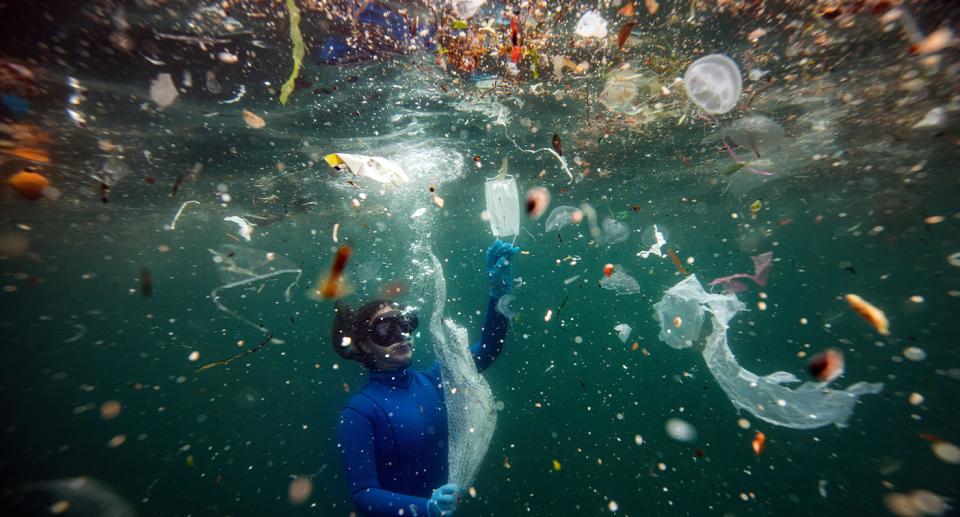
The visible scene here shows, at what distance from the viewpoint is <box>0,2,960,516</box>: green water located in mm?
5457

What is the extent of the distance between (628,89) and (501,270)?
14.1 ft

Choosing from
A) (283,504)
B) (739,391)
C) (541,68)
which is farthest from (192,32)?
(283,504)

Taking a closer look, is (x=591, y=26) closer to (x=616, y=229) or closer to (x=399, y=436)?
(x=616, y=229)

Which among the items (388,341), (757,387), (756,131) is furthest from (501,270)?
(756,131)

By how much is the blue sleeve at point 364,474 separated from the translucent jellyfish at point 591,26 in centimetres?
553

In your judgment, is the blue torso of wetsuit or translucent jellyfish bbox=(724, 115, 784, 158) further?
translucent jellyfish bbox=(724, 115, 784, 158)

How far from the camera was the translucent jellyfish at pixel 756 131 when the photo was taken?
6.87 meters

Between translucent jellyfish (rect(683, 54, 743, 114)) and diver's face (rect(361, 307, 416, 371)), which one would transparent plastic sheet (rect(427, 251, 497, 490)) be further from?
translucent jellyfish (rect(683, 54, 743, 114))

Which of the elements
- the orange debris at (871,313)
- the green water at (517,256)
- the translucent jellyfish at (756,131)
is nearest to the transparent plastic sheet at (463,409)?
the green water at (517,256)

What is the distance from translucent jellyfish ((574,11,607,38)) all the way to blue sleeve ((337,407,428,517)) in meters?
5.53

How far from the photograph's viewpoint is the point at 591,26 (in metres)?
3.93

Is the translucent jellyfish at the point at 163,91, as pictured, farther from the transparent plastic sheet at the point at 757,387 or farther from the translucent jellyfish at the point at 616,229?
the transparent plastic sheet at the point at 757,387

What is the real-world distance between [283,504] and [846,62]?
74.2 ft

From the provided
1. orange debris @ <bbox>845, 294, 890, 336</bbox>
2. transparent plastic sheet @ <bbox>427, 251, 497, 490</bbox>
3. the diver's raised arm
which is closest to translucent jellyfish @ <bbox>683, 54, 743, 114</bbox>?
orange debris @ <bbox>845, 294, 890, 336</bbox>
